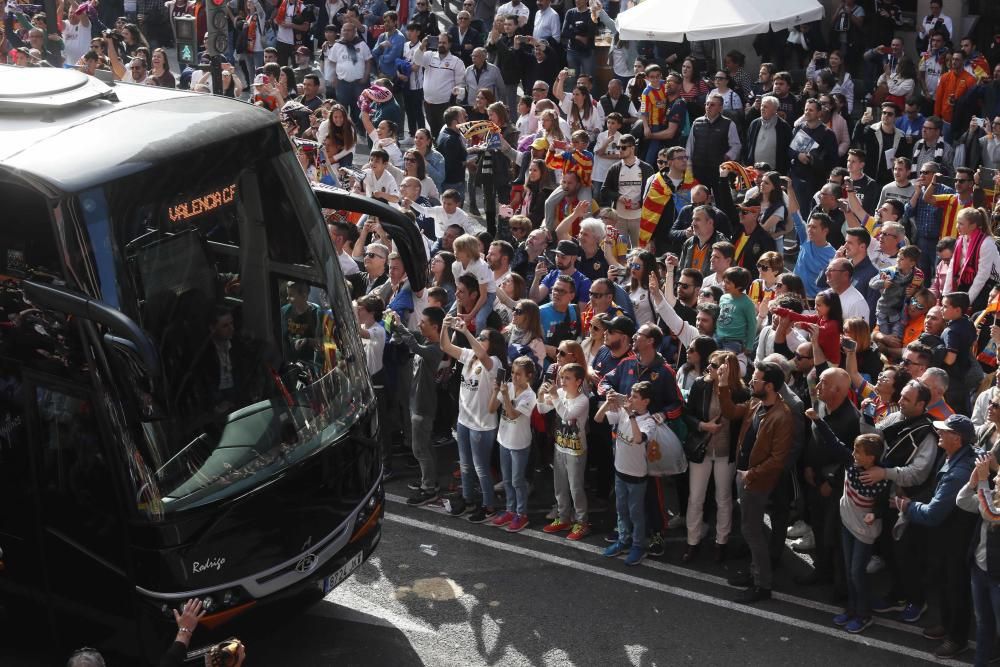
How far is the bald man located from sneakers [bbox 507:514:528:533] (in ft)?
7.75

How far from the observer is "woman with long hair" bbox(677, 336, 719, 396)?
9977mm

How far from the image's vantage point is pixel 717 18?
53.8ft

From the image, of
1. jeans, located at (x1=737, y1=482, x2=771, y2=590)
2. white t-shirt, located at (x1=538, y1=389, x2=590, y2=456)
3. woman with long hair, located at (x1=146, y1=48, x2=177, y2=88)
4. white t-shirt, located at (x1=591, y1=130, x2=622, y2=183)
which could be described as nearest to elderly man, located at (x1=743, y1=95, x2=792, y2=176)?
white t-shirt, located at (x1=591, y1=130, x2=622, y2=183)

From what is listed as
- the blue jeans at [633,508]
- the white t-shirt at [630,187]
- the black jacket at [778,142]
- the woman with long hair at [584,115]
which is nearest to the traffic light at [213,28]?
the woman with long hair at [584,115]

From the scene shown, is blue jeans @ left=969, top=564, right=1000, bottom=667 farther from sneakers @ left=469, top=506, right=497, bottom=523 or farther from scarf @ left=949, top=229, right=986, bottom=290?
scarf @ left=949, top=229, right=986, bottom=290

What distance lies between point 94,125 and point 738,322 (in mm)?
5305

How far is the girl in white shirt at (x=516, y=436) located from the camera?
1009cm

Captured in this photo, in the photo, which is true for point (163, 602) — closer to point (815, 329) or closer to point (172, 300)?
point (172, 300)

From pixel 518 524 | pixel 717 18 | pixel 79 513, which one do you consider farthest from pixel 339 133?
pixel 79 513

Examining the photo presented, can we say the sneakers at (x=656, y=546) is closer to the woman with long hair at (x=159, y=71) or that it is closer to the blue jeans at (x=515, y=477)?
the blue jeans at (x=515, y=477)

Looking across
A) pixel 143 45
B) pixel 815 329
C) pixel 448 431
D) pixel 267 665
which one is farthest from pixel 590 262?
pixel 143 45

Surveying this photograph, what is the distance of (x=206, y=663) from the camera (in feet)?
23.0

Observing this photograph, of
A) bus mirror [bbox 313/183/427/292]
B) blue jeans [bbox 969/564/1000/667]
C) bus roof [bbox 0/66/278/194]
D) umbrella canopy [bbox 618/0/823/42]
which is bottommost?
blue jeans [bbox 969/564/1000/667]

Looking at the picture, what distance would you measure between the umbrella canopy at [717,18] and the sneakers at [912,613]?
29.8 ft
